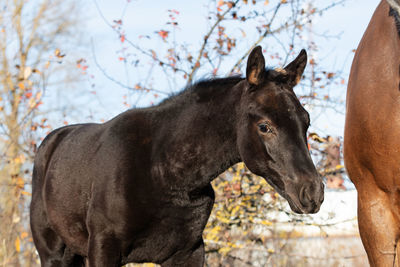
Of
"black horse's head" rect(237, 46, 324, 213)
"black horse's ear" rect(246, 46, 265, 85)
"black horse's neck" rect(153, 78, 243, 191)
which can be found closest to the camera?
"black horse's head" rect(237, 46, 324, 213)

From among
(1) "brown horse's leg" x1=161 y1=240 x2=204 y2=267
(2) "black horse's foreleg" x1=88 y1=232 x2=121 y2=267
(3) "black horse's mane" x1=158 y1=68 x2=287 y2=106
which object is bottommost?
(1) "brown horse's leg" x1=161 y1=240 x2=204 y2=267

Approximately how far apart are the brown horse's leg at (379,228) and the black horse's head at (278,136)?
0.91ft

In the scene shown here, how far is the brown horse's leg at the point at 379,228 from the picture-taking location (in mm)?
2805

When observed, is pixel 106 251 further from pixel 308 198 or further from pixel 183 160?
pixel 308 198

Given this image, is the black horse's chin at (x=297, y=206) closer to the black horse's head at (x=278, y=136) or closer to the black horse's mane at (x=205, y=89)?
the black horse's head at (x=278, y=136)

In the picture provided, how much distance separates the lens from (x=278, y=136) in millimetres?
3057

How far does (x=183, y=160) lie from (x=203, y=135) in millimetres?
227

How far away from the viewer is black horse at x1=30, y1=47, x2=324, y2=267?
10.2 ft

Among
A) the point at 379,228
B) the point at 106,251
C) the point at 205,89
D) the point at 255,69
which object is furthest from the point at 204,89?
the point at 379,228

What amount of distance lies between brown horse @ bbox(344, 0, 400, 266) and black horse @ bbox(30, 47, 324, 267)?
28 cm

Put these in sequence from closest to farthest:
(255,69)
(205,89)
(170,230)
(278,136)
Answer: (278,136)
(255,69)
(170,230)
(205,89)

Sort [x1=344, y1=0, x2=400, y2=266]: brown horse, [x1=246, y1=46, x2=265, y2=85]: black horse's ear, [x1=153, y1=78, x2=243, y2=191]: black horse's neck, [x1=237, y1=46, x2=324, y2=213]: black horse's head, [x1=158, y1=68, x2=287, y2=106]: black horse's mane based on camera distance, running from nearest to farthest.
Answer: [x1=344, y1=0, x2=400, y2=266]: brown horse, [x1=237, y1=46, x2=324, y2=213]: black horse's head, [x1=246, y1=46, x2=265, y2=85]: black horse's ear, [x1=153, y1=78, x2=243, y2=191]: black horse's neck, [x1=158, y1=68, x2=287, y2=106]: black horse's mane

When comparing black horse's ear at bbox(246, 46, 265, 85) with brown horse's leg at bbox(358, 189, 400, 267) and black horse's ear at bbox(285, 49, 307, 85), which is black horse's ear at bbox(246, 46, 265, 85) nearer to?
black horse's ear at bbox(285, 49, 307, 85)

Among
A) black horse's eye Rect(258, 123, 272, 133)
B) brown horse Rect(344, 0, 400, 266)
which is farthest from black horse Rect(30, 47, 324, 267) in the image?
brown horse Rect(344, 0, 400, 266)
